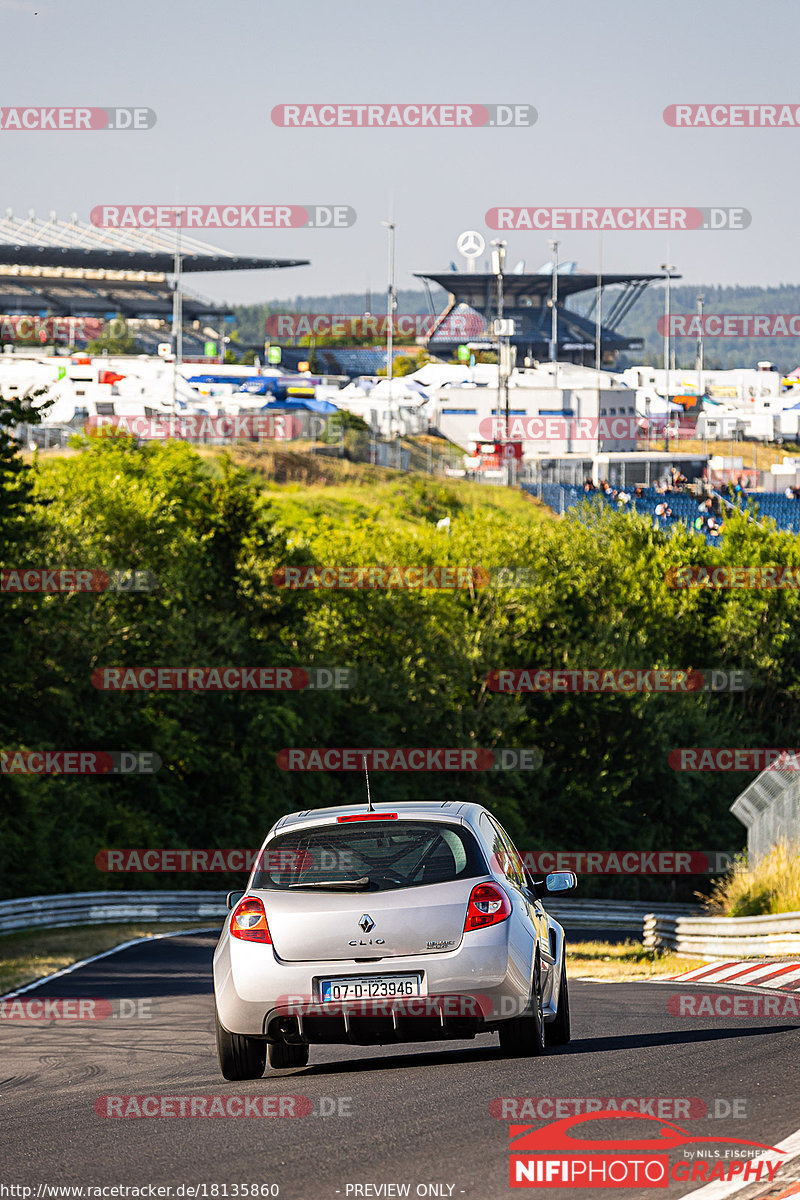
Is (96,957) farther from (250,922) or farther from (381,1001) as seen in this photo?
(381,1001)

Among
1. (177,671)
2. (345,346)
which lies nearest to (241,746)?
(177,671)

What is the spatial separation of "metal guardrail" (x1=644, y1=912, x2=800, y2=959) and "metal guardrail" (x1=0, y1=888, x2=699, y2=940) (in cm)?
59

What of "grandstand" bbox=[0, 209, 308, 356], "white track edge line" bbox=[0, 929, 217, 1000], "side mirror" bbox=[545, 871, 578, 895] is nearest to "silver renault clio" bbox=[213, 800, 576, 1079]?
"side mirror" bbox=[545, 871, 578, 895]

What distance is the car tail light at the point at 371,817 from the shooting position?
8156 millimetres

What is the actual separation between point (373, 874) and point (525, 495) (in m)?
76.6

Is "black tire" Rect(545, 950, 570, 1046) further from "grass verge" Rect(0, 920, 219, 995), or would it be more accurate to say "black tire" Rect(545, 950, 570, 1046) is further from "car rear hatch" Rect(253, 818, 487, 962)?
"grass verge" Rect(0, 920, 219, 995)

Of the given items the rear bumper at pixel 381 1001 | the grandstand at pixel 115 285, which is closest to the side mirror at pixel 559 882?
the rear bumper at pixel 381 1001

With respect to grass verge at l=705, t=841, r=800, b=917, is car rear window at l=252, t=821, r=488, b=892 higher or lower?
higher

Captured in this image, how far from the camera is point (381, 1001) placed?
762 centimetres

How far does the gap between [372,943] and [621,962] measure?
50.0 ft

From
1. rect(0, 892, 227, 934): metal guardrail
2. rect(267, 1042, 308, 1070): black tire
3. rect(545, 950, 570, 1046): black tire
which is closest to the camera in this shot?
rect(267, 1042, 308, 1070): black tire

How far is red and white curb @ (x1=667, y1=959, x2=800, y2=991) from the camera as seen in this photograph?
1409cm

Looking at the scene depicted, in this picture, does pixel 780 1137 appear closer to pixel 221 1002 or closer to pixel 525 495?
pixel 221 1002

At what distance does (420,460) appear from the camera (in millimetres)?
88625
